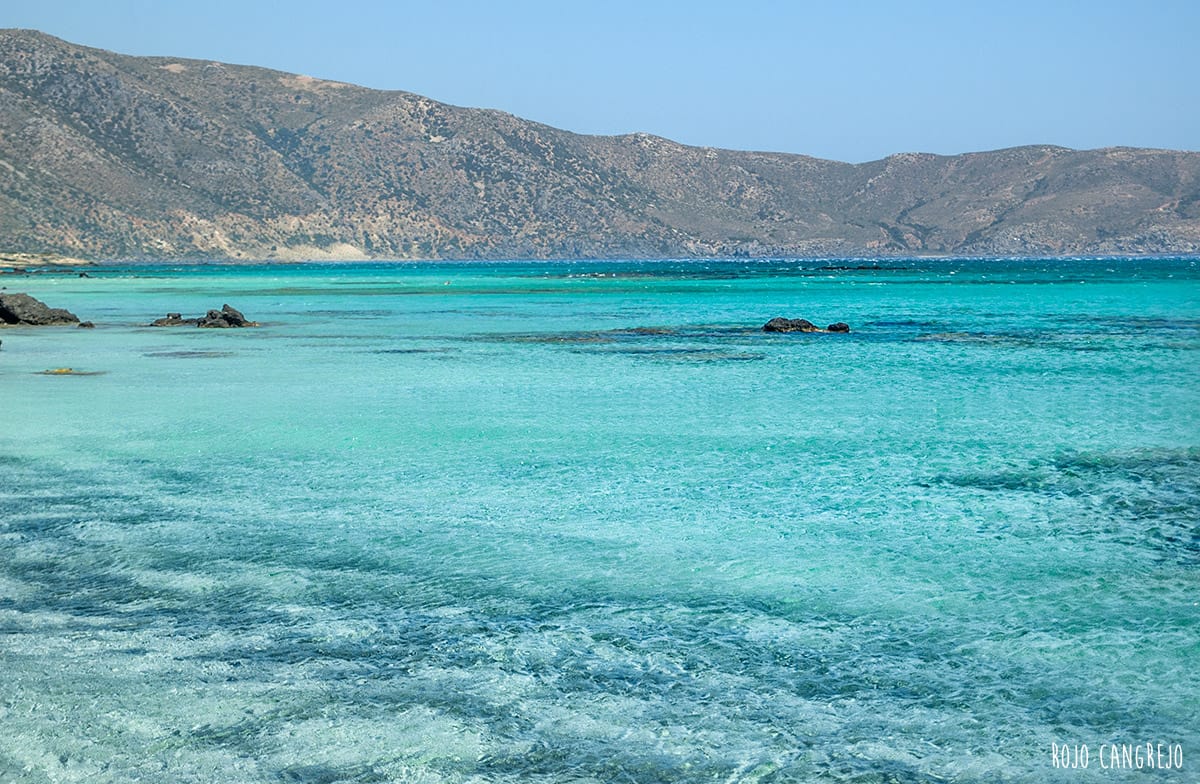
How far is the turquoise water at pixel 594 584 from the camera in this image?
6250 mm

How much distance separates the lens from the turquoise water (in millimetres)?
6250

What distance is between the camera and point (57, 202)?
15850 cm

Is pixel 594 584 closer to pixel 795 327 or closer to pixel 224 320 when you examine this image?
pixel 795 327

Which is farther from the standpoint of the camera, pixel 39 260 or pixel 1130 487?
pixel 39 260

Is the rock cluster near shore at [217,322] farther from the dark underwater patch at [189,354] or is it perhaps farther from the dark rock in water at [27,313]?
the dark underwater patch at [189,354]

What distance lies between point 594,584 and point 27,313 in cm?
3778

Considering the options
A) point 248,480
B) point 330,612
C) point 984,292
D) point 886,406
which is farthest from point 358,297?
point 330,612

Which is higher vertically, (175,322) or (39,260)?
(175,322)

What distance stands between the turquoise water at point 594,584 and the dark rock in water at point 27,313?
2165cm

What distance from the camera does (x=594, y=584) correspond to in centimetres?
925

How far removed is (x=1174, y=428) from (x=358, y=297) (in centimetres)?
6048

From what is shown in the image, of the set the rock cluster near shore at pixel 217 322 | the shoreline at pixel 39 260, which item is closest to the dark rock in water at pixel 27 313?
the rock cluster near shore at pixel 217 322

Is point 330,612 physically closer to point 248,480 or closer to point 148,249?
point 248,480

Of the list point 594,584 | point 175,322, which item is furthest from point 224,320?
point 594,584
